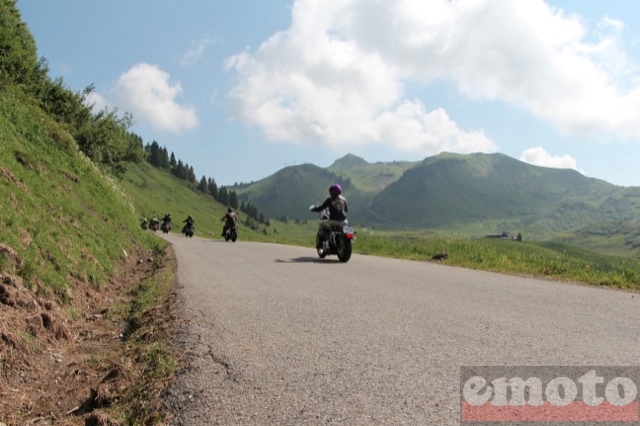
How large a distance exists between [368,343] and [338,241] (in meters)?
10.8

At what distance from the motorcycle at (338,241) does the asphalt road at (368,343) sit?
5577mm

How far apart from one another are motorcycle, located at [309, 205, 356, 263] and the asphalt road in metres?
5.58

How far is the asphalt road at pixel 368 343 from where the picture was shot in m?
3.57

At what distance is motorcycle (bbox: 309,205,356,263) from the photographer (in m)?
15.6

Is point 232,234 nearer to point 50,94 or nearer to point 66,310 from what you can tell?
point 50,94

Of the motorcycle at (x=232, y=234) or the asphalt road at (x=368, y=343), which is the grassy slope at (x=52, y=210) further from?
the motorcycle at (x=232, y=234)

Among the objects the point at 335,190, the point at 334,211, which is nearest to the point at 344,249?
the point at 334,211

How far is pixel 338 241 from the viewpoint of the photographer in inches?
633

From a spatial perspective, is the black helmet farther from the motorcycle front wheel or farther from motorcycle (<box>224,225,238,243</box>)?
motorcycle (<box>224,225,238,243</box>)

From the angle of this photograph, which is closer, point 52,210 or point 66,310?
point 66,310

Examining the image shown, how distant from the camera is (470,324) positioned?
243 inches

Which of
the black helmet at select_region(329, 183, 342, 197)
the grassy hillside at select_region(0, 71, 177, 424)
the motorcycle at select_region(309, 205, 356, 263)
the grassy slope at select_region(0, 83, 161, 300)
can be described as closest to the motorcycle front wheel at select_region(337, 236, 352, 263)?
the motorcycle at select_region(309, 205, 356, 263)

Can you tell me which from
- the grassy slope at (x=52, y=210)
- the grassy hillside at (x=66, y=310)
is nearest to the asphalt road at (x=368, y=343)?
the grassy hillside at (x=66, y=310)

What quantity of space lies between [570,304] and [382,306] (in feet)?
10.2
